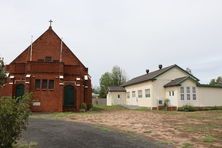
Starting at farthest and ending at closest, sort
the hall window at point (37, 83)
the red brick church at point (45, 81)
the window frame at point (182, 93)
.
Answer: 1. the window frame at point (182, 93)
2. the hall window at point (37, 83)
3. the red brick church at point (45, 81)

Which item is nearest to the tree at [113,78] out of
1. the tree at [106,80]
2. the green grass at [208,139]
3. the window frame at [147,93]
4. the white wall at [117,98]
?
the tree at [106,80]

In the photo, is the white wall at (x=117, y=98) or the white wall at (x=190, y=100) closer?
the white wall at (x=190, y=100)

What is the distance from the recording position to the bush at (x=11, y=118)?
376 inches

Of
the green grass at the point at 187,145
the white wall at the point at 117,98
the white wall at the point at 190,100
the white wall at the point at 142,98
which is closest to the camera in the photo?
the green grass at the point at 187,145

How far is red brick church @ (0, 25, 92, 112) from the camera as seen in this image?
108ft

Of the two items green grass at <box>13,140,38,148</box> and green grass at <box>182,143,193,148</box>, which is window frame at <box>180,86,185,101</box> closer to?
green grass at <box>182,143,193,148</box>

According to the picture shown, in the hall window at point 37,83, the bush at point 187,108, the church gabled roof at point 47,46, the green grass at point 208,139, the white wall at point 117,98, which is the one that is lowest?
the green grass at point 208,139

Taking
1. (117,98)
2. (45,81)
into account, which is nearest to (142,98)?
(117,98)

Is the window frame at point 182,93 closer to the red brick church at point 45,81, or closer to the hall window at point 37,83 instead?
the red brick church at point 45,81

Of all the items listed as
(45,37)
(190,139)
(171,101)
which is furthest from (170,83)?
(190,139)

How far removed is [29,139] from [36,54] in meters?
26.4

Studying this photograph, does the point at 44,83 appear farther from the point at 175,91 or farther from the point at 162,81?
the point at 162,81

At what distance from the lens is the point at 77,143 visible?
39.3ft

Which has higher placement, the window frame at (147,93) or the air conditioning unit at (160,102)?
the window frame at (147,93)
